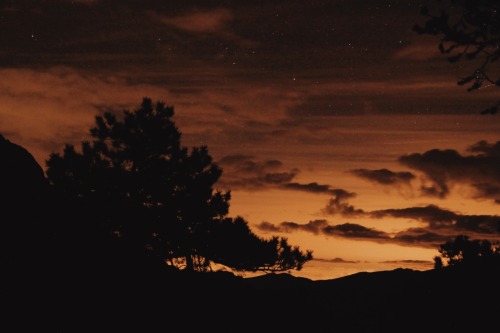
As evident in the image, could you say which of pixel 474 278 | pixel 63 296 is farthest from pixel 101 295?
pixel 474 278

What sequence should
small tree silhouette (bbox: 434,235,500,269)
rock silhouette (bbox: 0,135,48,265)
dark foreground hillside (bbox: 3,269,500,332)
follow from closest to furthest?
dark foreground hillside (bbox: 3,269,500,332)
rock silhouette (bbox: 0,135,48,265)
small tree silhouette (bbox: 434,235,500,269)

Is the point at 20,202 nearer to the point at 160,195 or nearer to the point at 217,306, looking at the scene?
the point at 217,306

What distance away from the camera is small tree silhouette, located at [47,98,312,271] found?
91.8ft

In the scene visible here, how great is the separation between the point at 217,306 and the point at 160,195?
9031 millimetres

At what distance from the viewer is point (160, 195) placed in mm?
28406

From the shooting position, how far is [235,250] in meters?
27.8

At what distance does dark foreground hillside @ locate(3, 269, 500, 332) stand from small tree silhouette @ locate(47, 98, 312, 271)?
268 centimetres

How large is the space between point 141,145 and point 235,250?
666 cm

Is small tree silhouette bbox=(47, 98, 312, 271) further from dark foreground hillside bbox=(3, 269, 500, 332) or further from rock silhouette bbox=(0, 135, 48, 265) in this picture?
rock silhouette bbox=(0, 135, 48, 265)

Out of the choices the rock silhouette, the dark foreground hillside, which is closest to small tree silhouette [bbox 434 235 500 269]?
the dark foreground hillside

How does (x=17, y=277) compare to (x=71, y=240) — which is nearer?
(x=17, y=277)

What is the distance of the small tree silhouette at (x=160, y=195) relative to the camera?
27984 mm

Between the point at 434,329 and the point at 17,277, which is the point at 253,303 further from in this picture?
the point at 17,277

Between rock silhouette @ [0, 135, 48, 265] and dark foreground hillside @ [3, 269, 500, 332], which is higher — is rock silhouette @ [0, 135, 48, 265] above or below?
above
